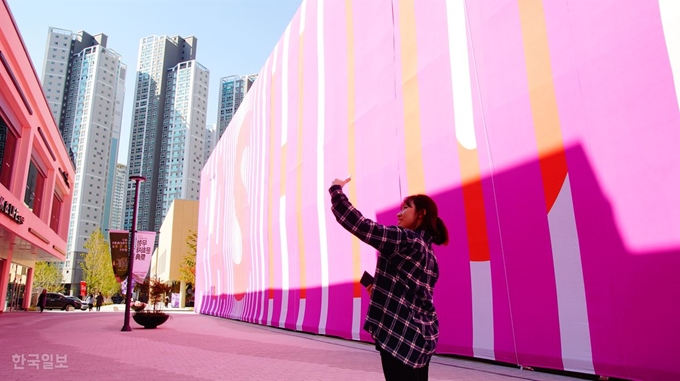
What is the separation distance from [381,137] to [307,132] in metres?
4.40

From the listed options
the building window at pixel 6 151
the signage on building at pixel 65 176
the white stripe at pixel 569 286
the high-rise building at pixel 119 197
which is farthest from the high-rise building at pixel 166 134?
the white stripe at pixel 569 286

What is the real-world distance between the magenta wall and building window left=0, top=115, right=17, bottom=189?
13782 mm

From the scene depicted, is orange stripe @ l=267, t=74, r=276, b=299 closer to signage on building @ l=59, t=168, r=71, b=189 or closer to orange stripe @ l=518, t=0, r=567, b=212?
orange stripe @ l=518, t=0, r=567, b=212

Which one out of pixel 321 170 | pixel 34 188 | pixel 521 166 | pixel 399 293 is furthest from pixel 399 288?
pixel 34 188

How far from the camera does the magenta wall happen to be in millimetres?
4711

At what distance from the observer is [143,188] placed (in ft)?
294

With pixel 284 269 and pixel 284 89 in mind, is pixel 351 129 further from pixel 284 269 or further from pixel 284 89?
pixel 284 89

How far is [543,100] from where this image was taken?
6.04 meters

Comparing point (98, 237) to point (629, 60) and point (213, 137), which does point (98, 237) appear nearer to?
point (213, 137)

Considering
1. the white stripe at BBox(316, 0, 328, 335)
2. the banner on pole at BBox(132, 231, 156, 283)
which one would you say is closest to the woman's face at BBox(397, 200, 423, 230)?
the white stripe at BBox(316, 0, 328, 335)

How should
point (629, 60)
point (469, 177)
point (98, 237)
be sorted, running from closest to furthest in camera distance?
point (629, 60)
point (469, 177)
point (98, 237)

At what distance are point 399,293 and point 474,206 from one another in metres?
5.31

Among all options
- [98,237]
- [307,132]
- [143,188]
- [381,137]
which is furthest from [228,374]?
[143,188]

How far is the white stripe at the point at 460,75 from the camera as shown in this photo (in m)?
7.31
